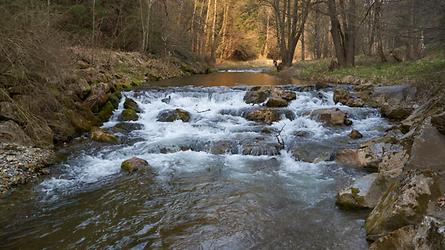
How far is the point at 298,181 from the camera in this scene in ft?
23.8

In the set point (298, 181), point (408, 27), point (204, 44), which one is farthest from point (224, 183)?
point (204, 44)

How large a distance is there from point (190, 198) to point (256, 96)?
812cm

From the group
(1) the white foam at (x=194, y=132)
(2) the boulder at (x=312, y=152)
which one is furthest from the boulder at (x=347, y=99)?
(2) the boulder at (x=312, y=152)

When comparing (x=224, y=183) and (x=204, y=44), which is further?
(x=204, y=44)

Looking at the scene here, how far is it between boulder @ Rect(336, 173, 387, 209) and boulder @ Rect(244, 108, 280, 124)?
5.80m

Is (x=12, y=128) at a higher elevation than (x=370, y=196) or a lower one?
higher

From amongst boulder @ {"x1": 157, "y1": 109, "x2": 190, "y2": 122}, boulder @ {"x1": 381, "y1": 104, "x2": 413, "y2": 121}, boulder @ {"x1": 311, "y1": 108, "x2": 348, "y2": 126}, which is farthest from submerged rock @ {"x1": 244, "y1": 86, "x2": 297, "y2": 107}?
boulder @ {"x1": 381, "y1": 104, "x2": 413, "y2": 121}

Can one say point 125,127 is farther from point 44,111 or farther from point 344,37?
point 344,37

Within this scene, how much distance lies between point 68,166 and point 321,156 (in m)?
5.22

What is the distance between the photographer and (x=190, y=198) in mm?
6578

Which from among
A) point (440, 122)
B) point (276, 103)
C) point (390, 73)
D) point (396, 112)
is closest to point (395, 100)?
point (396, 112)

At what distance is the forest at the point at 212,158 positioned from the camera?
5.11 metres

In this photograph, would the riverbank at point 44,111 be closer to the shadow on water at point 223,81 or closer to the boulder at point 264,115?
the boulder at point 264,115

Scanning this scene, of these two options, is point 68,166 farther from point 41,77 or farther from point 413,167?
point 413,167
